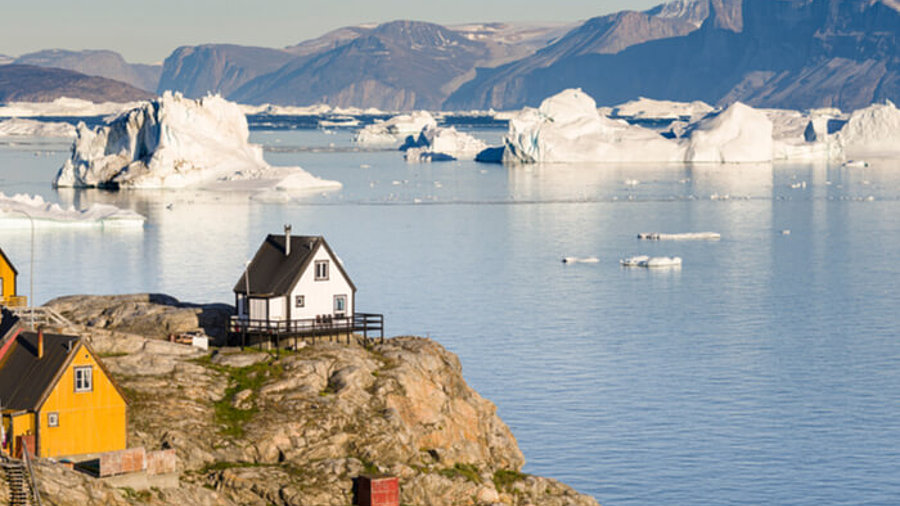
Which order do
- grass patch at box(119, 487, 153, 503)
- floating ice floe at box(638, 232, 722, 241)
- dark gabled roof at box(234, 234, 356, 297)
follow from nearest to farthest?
grass patch at box(119, 487, 153, 503) → dark gabled roof at box(234, 234, 356, 297) → floating ice floe at box(638, 232, 722, 241)

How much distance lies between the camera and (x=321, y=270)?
38094 millimetres

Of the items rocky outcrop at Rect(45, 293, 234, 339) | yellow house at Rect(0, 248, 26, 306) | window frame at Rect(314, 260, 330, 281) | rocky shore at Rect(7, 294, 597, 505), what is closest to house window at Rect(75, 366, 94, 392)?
rocky shore at Rect(7, 294, 597, 505)

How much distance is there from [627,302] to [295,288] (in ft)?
133

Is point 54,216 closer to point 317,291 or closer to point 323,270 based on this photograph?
point 323,270

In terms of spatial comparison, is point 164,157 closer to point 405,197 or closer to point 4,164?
point 405,197

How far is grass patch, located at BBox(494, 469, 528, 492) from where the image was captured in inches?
1378

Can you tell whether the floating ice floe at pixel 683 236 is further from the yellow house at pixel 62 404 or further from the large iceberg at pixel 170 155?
the yellow house at pixel 62 404

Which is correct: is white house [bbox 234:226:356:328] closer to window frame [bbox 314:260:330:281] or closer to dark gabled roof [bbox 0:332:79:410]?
window frame [bbox 314:260:330:281]

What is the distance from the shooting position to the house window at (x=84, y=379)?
1153 inches

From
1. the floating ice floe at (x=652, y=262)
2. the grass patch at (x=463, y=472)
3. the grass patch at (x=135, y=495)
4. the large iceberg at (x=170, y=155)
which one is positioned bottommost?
the grass patch at (x=463, y=472)

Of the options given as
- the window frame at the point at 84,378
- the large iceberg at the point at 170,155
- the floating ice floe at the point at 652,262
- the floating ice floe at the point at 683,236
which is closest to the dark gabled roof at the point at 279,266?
the window frame at the point at 84,378

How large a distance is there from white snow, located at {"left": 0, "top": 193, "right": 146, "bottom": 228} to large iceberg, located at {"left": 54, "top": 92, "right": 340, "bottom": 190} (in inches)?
1310

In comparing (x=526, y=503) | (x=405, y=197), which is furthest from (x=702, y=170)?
(x=526, y=503)

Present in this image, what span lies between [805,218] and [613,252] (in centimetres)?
3513
